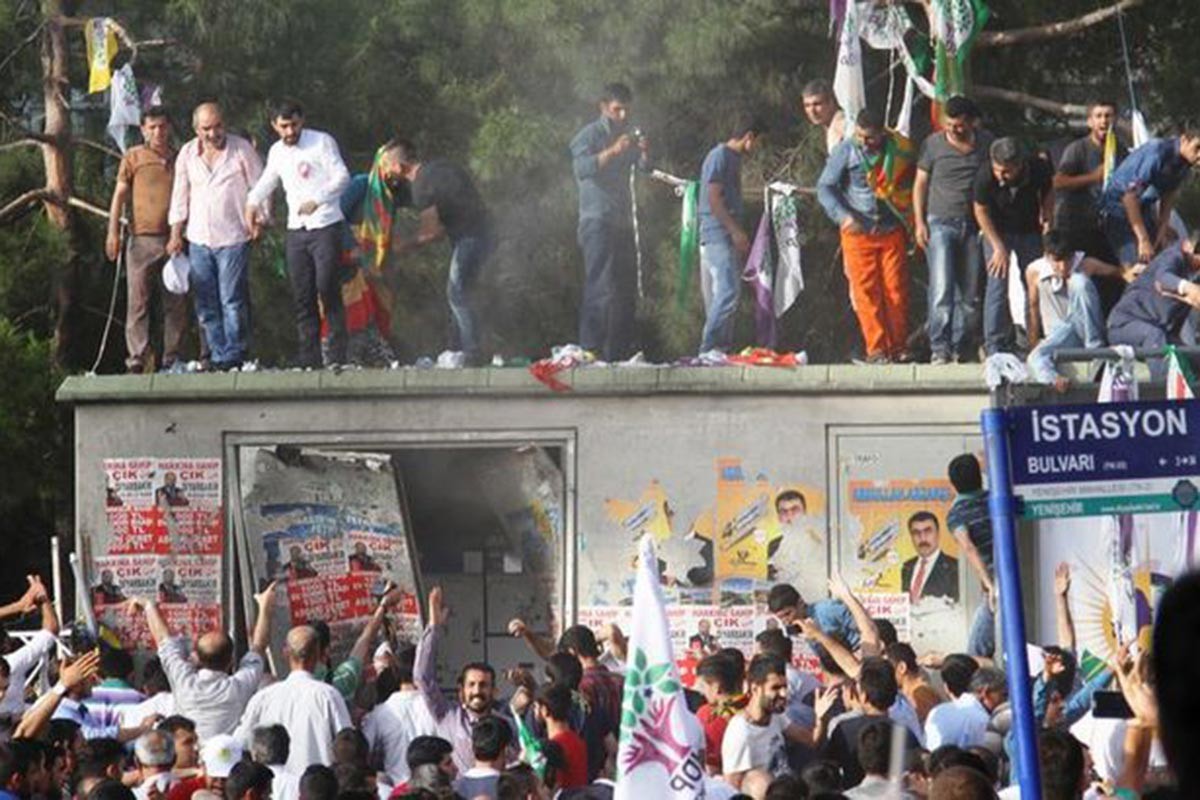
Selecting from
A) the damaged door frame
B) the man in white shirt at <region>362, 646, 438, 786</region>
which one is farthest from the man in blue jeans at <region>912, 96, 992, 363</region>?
the man in white shirt at <region>362, 646, 438, 786</region>

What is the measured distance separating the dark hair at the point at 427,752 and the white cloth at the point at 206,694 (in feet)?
7.10

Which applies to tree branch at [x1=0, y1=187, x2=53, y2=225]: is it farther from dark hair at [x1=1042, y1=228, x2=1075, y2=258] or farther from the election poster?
dark hair at [x1=1042, y1=228, x2=1075, y2=258]

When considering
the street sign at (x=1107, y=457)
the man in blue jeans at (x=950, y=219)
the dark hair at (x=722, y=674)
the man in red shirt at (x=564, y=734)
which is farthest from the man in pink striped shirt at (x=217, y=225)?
the street sign at (x=1107, y=457)

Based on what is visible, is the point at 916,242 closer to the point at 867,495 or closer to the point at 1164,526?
the point at 867,495

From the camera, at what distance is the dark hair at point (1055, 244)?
17.5 meters

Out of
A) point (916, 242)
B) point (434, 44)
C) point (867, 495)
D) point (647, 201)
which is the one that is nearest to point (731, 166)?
point (916, 242)

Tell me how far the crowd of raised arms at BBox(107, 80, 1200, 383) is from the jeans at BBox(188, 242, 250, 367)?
0.04ft

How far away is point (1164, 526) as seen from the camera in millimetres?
15195

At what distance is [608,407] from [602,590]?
1145 millimetres

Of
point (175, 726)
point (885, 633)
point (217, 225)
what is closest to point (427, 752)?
point (175, 726)

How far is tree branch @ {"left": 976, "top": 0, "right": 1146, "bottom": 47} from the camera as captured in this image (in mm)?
25500

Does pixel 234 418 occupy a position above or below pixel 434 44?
below

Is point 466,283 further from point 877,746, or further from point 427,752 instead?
point 877,746

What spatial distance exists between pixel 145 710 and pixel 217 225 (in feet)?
19.6
